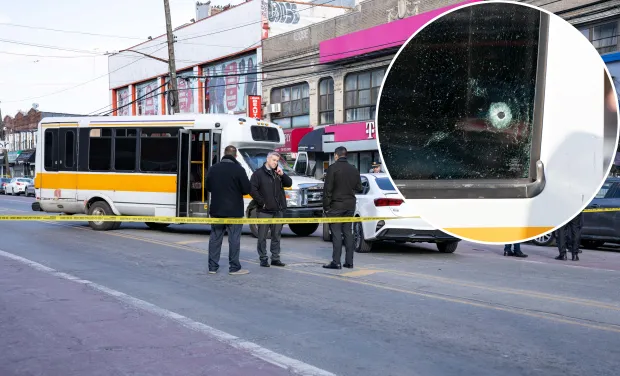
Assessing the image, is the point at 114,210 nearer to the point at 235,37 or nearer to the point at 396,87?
the point at 396,87

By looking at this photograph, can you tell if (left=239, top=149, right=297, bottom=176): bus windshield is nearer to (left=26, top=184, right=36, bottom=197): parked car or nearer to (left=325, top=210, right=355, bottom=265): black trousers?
(left=325, top=210, right=355, bottom=265): black trousers

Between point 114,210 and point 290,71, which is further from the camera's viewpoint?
point 290,71

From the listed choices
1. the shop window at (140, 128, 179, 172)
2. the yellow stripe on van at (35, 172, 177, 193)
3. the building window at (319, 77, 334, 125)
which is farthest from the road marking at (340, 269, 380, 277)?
the building window at (319, 77, 334, 125)

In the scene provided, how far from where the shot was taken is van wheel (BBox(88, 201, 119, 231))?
57.7 feet

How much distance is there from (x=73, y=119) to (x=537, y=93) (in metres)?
18.8

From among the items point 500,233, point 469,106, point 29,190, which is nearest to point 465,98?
point 469,106

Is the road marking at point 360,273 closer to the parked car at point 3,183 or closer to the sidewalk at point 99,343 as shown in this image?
the sidewalk at point 99,343

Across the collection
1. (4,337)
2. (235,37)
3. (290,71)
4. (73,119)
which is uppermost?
(235,37)

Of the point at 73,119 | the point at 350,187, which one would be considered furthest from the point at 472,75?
the point at 73,119

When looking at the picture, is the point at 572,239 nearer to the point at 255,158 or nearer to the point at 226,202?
the point at 226,202

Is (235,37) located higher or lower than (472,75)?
higher

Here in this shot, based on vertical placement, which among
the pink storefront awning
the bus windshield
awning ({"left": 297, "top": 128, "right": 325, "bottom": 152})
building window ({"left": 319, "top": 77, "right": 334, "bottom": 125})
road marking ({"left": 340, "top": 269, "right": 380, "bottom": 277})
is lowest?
road marking ({"left": 340, "top": 269, "right": 380, "bottom": 277})

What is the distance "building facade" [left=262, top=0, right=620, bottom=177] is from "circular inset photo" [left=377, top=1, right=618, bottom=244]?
82.0 ft

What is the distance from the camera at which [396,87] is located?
1225 millimetres
